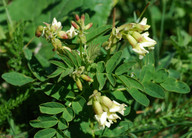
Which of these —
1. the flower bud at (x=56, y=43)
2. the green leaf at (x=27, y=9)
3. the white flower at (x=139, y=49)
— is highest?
the green leaf at (x=27, y=9)

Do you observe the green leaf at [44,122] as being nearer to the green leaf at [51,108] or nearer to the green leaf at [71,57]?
the green leaf at [51,108]

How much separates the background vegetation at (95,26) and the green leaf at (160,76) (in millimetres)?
158

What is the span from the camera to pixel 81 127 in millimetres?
1612

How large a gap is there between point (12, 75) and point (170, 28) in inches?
88.3

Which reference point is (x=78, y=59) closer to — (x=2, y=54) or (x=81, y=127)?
(x=81, y=127)

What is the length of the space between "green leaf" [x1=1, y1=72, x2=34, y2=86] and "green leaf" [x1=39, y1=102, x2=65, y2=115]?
1.09ft

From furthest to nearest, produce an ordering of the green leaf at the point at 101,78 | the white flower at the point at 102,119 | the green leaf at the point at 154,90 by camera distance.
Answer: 1. the green leaf at the point at 154,90
2. the green leaf at the point at 101,78
3. the white flower at the point at 102,119

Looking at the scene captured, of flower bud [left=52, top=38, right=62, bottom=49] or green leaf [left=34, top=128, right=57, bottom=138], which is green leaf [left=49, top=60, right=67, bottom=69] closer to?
flower bud [left=52, top=38, right=62, bottom=49]

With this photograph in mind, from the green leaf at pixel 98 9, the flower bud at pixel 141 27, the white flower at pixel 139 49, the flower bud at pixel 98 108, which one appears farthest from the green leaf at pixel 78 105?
the green leaf at pixel 98 9

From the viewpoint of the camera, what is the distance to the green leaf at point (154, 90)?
1.51 meters

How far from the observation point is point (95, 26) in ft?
5.73

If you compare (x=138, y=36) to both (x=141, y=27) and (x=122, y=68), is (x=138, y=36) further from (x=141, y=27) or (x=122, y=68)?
(x=122, y=68)

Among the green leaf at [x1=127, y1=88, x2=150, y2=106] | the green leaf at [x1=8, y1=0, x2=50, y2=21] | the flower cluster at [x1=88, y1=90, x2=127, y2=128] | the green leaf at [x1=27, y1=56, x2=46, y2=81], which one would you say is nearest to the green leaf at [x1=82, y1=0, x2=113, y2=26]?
the green leaf at [x1=8, y1=0, x2=50, y2=21]

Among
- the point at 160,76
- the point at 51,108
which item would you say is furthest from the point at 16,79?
the point at 160,76
